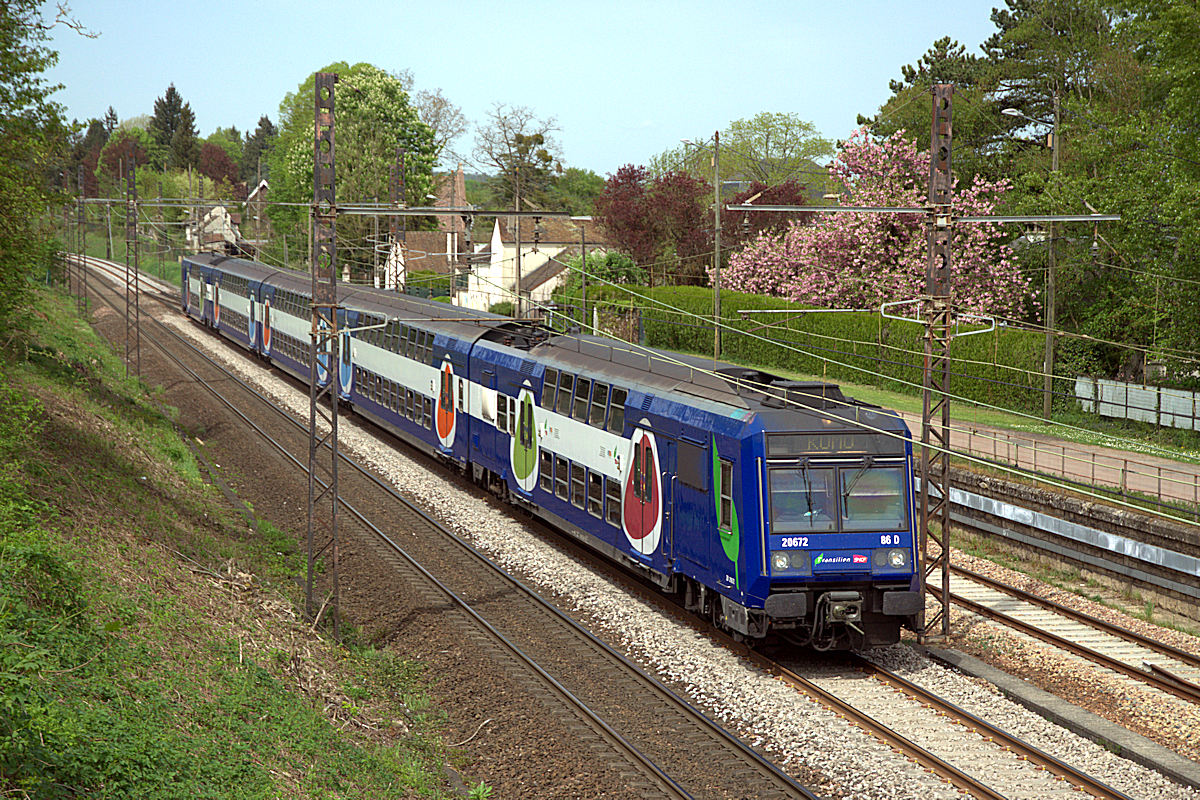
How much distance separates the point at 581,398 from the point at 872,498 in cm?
660

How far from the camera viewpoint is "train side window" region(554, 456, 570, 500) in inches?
805

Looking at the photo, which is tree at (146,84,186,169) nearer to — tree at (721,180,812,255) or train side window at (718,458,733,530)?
tree at (721,180,812,255)

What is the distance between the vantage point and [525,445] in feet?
73.5

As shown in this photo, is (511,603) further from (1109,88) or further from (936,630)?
(1109,88)

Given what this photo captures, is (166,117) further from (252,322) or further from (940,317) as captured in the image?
(940,317)

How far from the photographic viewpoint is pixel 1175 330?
30750 mm

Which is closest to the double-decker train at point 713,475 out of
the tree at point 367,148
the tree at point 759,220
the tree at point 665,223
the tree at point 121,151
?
the tree at point 759,220

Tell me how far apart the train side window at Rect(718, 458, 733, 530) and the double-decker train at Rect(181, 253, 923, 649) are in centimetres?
3

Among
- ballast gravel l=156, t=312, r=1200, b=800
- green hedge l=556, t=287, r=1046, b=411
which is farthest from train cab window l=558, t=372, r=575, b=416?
green hedge l=556, t=287, r=1046, b=411

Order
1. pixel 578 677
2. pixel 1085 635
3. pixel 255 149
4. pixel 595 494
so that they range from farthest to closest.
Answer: pixel 255 149 → pixel 595 494 → pixel 1085 635 → pixel 578 677

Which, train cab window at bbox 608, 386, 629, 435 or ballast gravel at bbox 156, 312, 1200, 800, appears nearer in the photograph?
ballast gravel at bbox 156, 312, 1200, 800

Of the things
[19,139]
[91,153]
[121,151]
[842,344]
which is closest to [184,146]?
[121,151]

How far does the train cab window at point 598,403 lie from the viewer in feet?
61.6

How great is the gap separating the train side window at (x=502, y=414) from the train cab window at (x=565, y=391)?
2992mm
